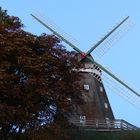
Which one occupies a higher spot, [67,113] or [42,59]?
[42,59]

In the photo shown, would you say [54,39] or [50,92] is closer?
[50,92]

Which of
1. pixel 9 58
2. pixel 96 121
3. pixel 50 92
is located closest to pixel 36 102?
pixel 50 92

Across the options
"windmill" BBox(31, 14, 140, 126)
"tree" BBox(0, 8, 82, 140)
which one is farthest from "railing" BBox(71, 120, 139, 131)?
"tree" BBox(0, 8, 82, 140)

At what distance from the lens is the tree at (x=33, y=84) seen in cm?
2898

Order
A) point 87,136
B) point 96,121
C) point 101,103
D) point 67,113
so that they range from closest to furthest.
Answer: point 67,113
point 87,136
point 96,121
point 101,103

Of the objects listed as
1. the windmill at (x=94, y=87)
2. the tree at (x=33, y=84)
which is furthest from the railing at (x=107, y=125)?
the tree at (x=33, y=84)

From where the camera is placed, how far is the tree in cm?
2898

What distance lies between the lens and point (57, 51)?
1253 inches

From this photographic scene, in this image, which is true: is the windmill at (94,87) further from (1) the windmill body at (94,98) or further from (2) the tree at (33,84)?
(2) the tree at (33,84)

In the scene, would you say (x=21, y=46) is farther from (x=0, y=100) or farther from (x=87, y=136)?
(x=87, y=136)

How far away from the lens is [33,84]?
95.5ft

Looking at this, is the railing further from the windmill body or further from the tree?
the tree

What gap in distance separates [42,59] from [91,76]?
24.0 metres

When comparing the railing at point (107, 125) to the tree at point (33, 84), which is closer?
the tree at point (33, 84)
